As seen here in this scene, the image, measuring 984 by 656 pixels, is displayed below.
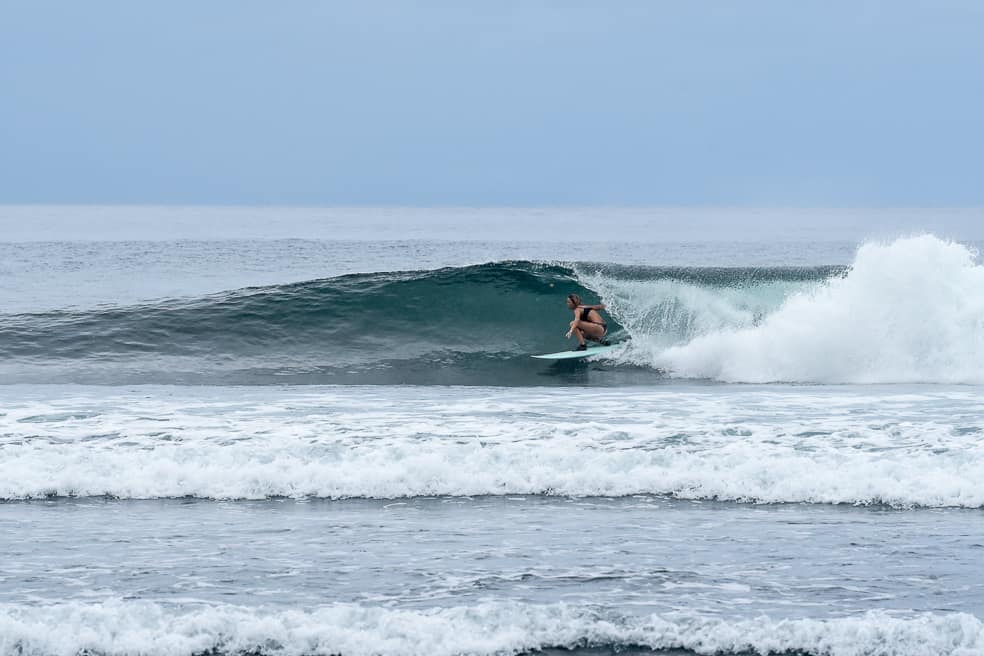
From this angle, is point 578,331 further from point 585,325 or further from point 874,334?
point 874,334

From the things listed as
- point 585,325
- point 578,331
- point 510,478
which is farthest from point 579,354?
point 510,478

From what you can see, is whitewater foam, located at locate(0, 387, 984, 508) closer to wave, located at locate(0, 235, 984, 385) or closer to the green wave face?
wave, located at locate(0, 235, 984, 385)

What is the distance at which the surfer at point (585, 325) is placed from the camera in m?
18.0

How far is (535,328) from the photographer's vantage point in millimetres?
20406

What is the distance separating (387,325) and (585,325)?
4232 millimetres

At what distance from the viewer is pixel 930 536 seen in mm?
7648

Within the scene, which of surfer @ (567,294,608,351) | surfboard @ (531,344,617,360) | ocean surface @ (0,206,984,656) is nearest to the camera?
ocean surface @ (0,206,984,656)

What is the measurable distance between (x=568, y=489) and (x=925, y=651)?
3931 millimetres

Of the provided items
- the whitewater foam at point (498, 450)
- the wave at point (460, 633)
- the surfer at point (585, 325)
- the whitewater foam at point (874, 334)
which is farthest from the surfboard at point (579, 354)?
the wave at point (460, 633)

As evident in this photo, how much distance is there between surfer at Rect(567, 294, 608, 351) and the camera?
59.0 feet

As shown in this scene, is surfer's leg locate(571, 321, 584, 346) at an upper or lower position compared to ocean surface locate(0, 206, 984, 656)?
upper

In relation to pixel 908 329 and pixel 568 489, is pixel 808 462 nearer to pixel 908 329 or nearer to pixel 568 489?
pixel 568 489

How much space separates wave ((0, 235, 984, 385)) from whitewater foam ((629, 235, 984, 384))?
30 millimetres

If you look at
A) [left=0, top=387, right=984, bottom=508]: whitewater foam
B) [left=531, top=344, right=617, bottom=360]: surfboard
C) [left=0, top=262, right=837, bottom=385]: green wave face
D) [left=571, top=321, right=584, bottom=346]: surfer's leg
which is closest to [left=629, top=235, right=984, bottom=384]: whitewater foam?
[left=531, top=344, right=617, bottom=360]: surfboard
